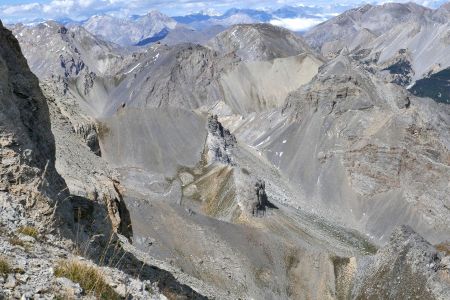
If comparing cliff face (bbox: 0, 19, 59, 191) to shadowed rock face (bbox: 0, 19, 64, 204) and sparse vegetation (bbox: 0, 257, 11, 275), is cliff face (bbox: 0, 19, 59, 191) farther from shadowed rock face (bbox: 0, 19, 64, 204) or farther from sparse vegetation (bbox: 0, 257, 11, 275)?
sparse vegetation (bbox: 0, 257, 11, 275)

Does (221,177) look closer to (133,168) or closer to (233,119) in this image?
(133,168)

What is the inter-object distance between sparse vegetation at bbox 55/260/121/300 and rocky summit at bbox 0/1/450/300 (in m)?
0.03

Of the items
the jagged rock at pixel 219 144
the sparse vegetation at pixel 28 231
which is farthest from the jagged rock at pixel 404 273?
the jagged rock at pixel 219 144

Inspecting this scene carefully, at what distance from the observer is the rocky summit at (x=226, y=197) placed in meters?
11.3

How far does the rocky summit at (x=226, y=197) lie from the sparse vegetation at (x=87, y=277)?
0.09ft

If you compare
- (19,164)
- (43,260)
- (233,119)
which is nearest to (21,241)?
(43,260)

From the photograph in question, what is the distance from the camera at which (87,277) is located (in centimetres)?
864

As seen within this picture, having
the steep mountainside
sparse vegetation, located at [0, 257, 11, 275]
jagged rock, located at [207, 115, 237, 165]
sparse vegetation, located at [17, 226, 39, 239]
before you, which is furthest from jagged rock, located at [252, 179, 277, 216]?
sparse vegetation, located at [0, 257, 11, 275]

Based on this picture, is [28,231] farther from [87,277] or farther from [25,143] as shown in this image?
[25,143]

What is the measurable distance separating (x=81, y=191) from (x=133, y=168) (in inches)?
2645

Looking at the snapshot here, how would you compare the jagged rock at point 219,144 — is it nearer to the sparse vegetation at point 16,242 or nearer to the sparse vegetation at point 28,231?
the sparse vegetation at point 28,231

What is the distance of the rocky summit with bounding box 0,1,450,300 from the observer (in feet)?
37.1

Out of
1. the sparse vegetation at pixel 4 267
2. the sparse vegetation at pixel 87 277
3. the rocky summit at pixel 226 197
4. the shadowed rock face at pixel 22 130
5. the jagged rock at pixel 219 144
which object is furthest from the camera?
the jagged rock at pixel 219 144

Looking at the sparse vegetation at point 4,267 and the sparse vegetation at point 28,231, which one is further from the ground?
the sparse vegetation at point 4,267
